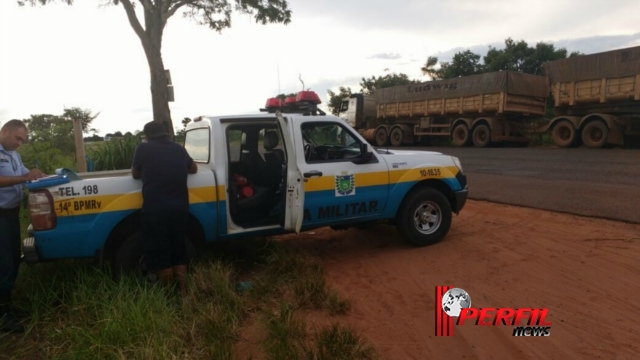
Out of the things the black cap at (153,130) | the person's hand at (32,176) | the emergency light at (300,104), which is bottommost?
the person's hand at (32,176)

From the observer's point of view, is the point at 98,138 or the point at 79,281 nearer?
Result: the point at 79,281

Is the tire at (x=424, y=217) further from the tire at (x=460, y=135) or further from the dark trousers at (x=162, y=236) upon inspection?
the tire at (x=460, y=135)

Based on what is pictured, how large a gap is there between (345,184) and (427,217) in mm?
1221

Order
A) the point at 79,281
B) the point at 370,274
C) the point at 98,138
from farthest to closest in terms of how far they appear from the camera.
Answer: the point at 98,138 < the point at 370,274 < the point at 79,281

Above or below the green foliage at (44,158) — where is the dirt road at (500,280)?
below

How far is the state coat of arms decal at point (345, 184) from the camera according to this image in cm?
499

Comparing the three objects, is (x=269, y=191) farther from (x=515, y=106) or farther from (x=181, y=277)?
(x=515, y=106)

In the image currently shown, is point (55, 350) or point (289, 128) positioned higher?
point (289, 128)

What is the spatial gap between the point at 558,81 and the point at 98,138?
49.1 ft

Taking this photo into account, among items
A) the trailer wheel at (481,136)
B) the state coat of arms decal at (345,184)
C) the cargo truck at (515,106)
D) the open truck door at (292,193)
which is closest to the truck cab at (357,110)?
the cargo truck at (515,106)

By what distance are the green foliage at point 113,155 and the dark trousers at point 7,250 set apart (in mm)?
5975

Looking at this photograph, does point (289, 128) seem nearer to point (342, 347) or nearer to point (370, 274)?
point (370, 274)

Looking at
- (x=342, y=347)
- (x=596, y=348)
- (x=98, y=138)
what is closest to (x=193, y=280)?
(x=342, y=347)

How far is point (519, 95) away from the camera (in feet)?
60.1
